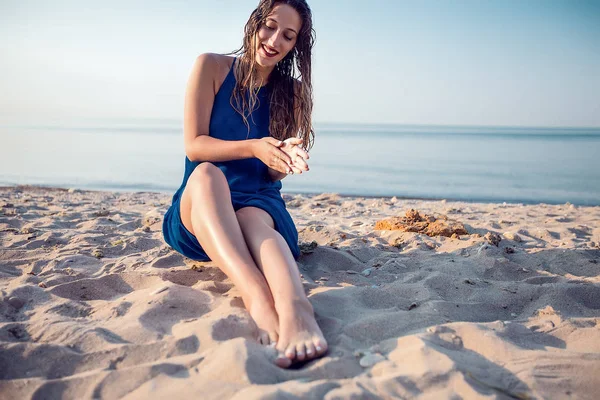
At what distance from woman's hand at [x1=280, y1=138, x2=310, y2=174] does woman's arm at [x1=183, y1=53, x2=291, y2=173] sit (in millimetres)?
301

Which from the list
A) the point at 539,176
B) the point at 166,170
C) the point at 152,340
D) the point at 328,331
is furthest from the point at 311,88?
the point at 539,176

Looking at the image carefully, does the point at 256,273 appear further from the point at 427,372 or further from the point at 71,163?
the point at 71,163

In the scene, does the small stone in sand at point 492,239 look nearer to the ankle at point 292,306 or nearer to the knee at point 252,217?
the knee at point 252,217

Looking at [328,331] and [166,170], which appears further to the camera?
[166,170]

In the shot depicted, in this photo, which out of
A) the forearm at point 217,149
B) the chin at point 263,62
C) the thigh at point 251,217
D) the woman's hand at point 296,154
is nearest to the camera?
the woman's hand at point 296,154

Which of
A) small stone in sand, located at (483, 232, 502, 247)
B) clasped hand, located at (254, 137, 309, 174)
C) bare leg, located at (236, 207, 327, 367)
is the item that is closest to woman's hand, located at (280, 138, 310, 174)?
clasped hand, located at (254, 137, 309, 174)

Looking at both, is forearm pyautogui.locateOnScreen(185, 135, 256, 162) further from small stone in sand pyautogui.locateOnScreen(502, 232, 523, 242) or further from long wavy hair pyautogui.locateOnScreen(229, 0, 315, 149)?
small stone in sand pyautogui.locateOnScreen(502, 232, 523, 242)

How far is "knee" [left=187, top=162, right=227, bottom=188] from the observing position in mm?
2391

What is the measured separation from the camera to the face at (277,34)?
9.23 feet

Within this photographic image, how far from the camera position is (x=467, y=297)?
2496 millimetres

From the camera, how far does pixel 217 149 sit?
105 inches

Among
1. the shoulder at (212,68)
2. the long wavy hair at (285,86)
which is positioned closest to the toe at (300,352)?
the long wavy hair at (285,86)

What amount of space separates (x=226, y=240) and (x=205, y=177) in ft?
1.32

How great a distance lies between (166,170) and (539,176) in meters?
9.21
